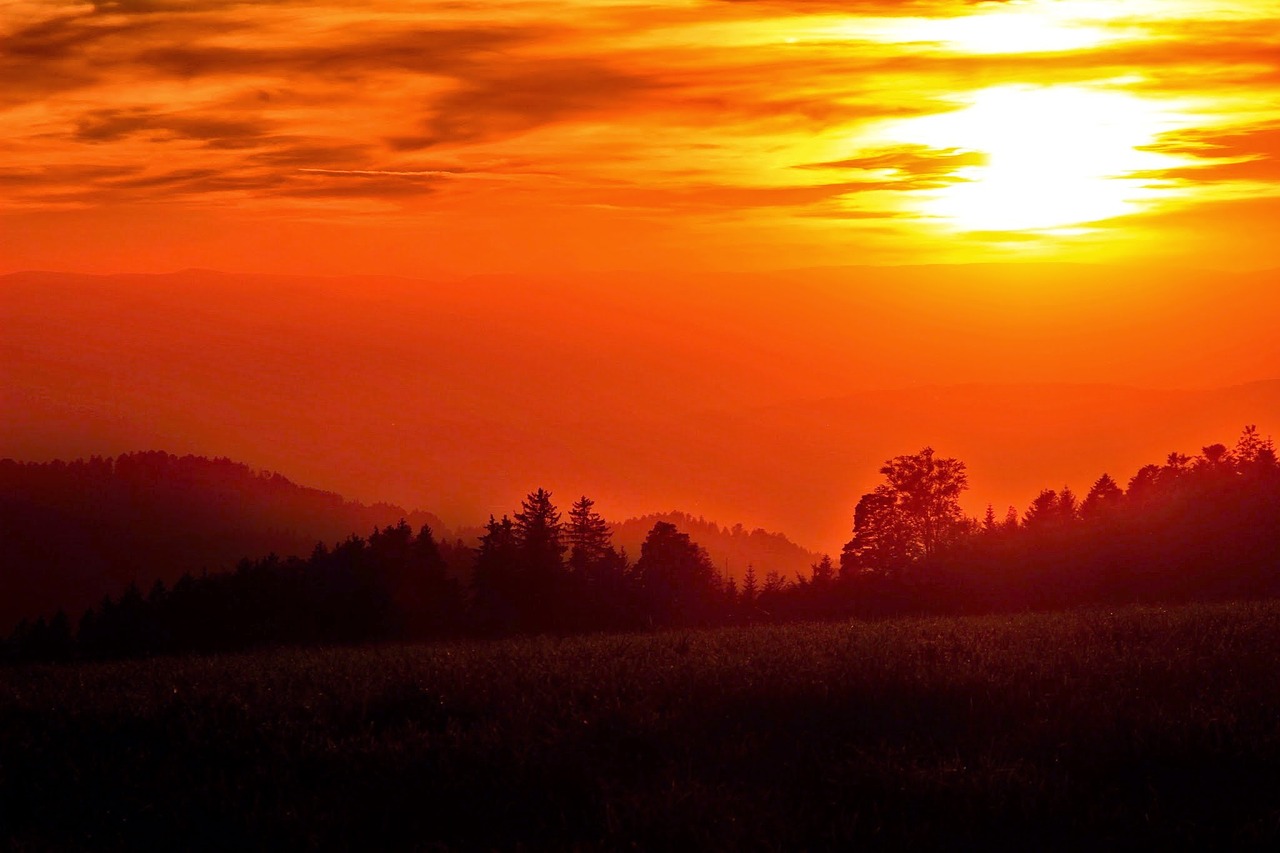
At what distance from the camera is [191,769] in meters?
10.5

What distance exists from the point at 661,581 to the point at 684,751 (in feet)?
63.5

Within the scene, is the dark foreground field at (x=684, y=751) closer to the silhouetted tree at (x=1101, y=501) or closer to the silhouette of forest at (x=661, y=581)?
the silhouette of forest at (x=661, y=581)

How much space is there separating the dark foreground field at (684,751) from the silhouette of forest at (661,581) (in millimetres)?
12088

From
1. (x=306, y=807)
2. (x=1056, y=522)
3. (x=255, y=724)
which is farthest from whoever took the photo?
(x=1056, y=522)

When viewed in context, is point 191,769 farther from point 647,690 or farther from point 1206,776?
point 1206,776

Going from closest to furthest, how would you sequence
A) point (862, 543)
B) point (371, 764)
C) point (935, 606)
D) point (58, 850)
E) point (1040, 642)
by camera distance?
point (58, 850), point (371, 764), point (1040, 642), point (935, 606), point (862, 543)

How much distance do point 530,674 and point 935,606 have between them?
50.4ft

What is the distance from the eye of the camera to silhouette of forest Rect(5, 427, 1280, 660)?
87.0ft

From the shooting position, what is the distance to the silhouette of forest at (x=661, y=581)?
2652 centimetres

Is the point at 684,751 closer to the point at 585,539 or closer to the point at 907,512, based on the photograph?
the point at 585,539

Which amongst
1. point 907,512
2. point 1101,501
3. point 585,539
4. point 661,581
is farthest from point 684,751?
point 907,512

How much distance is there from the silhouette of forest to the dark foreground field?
1209cm

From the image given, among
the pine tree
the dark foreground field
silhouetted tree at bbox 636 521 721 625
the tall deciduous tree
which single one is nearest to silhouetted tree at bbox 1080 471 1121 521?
the tall deciduous tree

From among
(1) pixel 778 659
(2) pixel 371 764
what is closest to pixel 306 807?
(2) pixel 371 764
